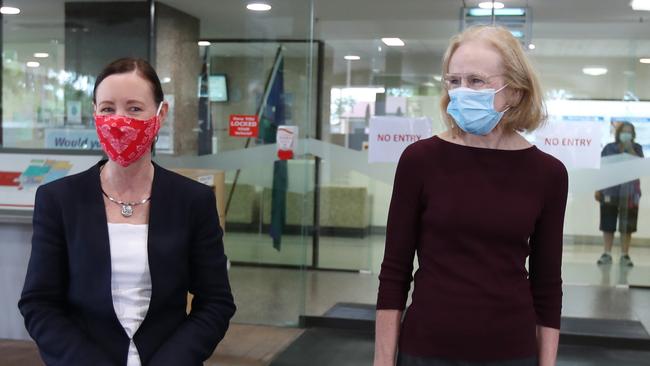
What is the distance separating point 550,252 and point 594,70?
5.86 meters

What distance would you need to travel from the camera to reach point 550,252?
1.65 metres

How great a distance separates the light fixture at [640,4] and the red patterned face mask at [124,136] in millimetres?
5657

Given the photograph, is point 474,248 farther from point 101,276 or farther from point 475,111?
point 101,276

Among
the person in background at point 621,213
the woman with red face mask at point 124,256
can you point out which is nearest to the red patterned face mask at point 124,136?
the woman with red face mask at point 124,256

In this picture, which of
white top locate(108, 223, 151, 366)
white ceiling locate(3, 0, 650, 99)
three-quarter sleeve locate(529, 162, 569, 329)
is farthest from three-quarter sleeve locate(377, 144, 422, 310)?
white ceiling locate(3, 0, 650, 99)

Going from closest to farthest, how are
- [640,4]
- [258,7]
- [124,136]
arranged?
[124,136] < [258,7] < [640,4]

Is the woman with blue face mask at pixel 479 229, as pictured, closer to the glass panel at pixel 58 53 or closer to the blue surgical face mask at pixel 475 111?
the blue surgical face mask at pixel 475 111

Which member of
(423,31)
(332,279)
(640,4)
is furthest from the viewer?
(332,279)

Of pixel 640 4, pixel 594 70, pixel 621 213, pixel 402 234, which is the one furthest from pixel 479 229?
pixel 594 70

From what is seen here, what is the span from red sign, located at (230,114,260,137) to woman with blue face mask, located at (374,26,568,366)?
4261 mm

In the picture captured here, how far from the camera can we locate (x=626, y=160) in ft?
20.9

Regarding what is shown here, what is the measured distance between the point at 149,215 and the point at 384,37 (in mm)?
5595

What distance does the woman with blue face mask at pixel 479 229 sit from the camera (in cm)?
156

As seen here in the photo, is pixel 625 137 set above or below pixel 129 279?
above
